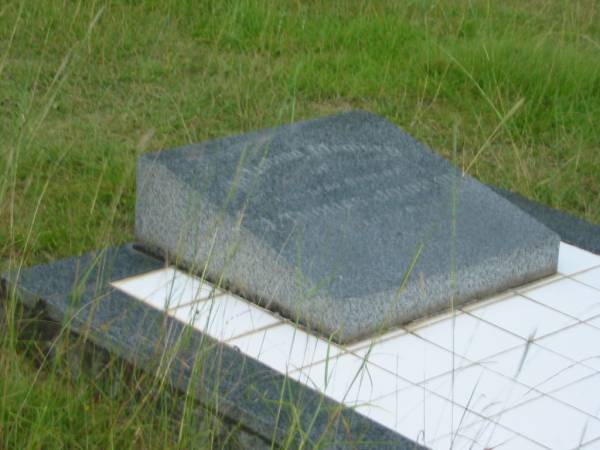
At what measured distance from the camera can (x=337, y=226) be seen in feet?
13.1

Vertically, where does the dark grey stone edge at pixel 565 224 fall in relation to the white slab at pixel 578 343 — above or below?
below

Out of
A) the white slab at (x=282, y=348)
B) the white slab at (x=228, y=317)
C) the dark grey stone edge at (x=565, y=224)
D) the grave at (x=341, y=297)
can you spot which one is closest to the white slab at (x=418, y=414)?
the grave at (x=341, y=297)

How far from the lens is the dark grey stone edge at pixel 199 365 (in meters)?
3.17

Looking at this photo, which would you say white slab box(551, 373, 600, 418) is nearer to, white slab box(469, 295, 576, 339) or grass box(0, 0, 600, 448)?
white slab box(469, 295, 576, 339)

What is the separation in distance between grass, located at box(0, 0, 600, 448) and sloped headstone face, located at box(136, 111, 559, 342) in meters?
0.41

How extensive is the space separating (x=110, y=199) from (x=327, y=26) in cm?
241

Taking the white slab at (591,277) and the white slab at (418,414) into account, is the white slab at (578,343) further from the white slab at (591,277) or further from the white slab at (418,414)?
the white slab at (418,414)

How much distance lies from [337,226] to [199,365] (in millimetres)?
927

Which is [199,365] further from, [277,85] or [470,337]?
[277,85]

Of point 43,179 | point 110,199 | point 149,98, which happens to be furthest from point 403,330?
point 149,98

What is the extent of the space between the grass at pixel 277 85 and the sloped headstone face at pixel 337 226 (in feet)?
1.35

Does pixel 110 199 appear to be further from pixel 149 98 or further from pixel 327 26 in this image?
pixel 327 26

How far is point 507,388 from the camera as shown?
3537 mm

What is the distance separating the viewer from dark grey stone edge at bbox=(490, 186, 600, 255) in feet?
15.4
